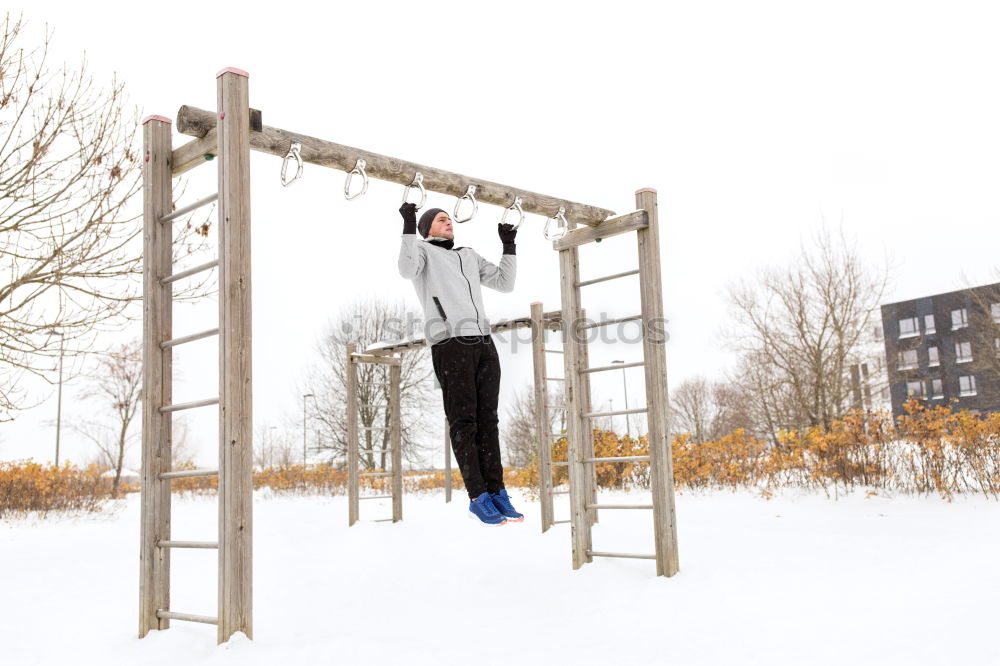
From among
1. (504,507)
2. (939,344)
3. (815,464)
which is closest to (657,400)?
(504,507)

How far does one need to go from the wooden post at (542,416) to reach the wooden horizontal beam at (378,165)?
3.24 m

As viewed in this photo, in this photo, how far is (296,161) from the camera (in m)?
4.03

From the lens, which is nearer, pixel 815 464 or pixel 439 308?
pixel 439 308

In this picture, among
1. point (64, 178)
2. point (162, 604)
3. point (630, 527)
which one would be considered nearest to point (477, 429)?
point (162, 604)

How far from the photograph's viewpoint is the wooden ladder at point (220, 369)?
3.50m

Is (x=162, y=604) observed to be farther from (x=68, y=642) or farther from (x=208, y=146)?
(x=208, y=146)

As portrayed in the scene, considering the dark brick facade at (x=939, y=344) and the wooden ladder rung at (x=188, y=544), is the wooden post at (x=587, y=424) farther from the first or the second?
the dark brick facade at (x=939, y=344)

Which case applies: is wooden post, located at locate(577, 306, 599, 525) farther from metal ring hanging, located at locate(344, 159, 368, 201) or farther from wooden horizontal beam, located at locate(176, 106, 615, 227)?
metal ring hanging, located at locate(344, 159, 368, 201)

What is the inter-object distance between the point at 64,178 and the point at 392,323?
14.2 metres

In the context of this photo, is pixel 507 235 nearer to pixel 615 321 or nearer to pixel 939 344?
pixel 615 321

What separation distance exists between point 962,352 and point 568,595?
36483mm

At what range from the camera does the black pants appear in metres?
4.13

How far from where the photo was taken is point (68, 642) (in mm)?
4289

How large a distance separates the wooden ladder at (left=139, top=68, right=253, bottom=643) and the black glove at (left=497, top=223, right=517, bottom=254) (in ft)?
5.33
